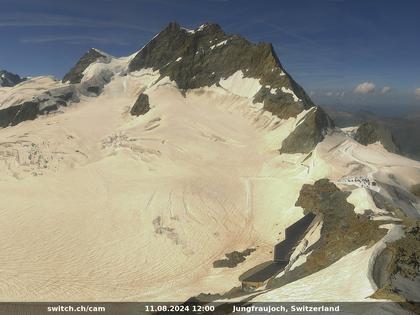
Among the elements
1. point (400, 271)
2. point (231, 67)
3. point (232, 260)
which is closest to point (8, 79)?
point (231, 67)

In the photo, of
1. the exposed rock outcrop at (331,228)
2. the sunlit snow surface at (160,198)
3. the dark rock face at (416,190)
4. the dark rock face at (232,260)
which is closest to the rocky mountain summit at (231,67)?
the sunlit snow surface at (160,198)

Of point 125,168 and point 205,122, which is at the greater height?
point 205,122

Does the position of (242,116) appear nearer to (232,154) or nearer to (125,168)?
(232,154)

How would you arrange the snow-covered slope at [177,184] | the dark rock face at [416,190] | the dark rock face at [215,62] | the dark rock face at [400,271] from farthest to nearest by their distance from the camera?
1. the dark rock face at [215,62]
2. the dark rock face at [416,190]
3. the snow-covered slope at [177,184]
4. the dark rock face at [400,271]

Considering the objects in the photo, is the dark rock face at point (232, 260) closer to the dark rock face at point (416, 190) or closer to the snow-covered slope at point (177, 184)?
the snow-covered slope at point (177, 184)

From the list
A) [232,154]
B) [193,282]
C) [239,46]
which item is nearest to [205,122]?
[232,154]

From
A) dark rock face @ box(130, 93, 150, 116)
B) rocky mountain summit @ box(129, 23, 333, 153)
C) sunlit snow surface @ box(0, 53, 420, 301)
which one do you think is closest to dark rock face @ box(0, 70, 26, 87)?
rocky mountain summit @ box(129, 23, 333, 153)

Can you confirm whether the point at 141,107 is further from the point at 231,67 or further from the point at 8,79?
the point at 8,79

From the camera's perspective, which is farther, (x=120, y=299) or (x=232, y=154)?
(x=232, y=154)
